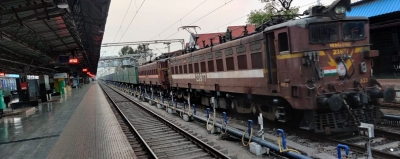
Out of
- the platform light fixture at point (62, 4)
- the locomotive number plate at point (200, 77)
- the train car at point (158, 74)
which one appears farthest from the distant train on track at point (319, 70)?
the train car at point (158, 74)

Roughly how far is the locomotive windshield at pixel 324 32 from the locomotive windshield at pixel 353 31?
0.26m

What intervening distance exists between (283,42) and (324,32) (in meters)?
1.07

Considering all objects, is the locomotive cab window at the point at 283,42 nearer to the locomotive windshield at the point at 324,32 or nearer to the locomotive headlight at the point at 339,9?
the locomotive windshield at the point at 324,32

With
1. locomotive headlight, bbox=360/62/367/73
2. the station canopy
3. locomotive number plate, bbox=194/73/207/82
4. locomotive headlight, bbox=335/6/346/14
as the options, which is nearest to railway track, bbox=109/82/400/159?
locomotive headlight, bbox=360/62/367/73

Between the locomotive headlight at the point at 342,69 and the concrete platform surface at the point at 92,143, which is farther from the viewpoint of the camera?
the concrete platform surface at the point at 92,143

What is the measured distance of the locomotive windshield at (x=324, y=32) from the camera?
8414 mm

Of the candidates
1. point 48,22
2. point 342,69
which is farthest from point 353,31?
point 48,22

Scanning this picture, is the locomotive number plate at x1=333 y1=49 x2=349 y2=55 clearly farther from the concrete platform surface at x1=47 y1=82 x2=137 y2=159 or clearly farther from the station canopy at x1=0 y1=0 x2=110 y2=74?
the station canopy at x1=0 y1=0 x2=110 y2=74

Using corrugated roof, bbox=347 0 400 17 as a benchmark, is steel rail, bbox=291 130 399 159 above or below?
below

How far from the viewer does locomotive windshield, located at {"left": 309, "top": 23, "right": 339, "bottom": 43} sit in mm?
8414

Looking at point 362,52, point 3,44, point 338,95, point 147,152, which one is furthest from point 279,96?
point 3,44

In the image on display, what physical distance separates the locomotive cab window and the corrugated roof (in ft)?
37.2

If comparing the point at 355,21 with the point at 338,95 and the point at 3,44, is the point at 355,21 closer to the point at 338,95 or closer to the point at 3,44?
the point at 338,95

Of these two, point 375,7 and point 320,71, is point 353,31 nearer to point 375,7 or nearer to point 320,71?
point 320,71
